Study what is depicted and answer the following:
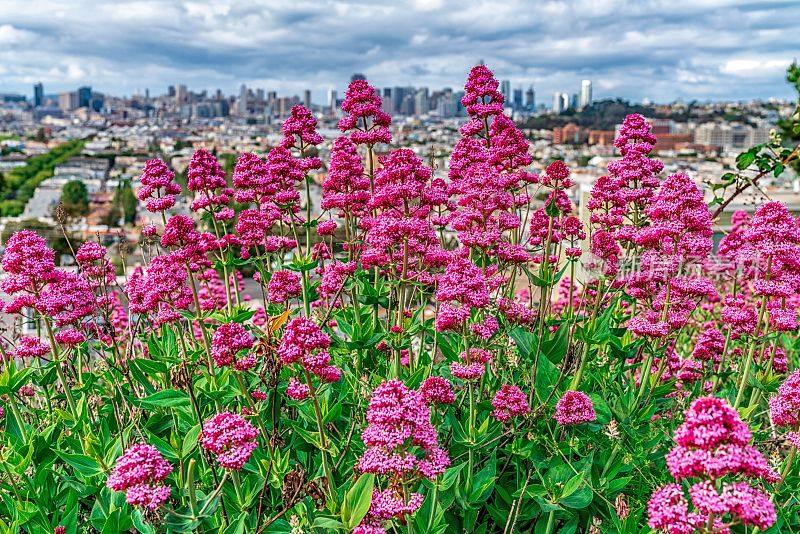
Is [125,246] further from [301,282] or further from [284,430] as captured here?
[284,430]

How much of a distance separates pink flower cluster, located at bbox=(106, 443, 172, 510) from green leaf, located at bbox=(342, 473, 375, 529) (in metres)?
0.55

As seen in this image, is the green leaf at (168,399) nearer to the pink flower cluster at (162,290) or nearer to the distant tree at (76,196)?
the pink flower cluster at (162,290)

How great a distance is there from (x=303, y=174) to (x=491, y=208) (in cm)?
124

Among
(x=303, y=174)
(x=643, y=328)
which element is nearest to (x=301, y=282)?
(x=303, y=174)

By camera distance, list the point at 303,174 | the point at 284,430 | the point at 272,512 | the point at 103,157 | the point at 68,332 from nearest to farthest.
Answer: the point at 272,512, the point at 284,430, the point at 68,332, the point at 303,174, the point at 103,157

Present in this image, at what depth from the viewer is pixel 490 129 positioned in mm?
4309

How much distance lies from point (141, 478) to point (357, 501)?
0.66 m

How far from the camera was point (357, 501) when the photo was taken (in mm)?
2266

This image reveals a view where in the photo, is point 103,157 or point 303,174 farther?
point 103,157

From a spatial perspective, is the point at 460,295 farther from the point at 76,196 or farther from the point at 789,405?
the point at 76,196

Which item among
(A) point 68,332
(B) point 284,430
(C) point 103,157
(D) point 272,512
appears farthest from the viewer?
(C) point 103,157

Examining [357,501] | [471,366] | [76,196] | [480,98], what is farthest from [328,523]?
[76,196]

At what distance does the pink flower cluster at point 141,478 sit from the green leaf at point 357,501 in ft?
1.80

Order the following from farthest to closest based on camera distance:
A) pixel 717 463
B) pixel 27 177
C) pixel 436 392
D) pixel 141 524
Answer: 1. pixel 27 177
2. pixel 436 392
3. pixel 141 524
4. pixel 717 463
